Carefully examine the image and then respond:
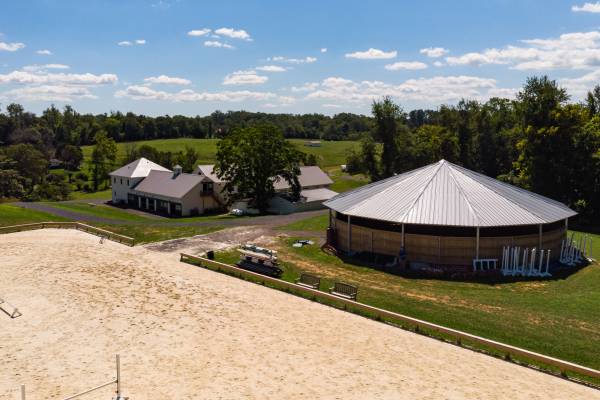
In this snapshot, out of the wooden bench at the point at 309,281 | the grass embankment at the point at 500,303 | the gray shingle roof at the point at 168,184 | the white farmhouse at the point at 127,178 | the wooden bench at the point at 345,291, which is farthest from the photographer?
the white farmhouse at the point at 127,178

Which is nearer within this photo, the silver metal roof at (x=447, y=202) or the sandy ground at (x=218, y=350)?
the sandy ground at (x=218, y=350)

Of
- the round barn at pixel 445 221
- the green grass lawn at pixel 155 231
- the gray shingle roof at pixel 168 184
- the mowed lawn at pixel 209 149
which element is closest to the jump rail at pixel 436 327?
the round barn at pixel 445 221

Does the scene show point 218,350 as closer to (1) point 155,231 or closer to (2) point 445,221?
(2) point 445,221

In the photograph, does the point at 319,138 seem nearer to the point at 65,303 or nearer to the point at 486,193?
the point at 486,193

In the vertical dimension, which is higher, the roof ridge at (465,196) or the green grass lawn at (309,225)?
the roof ridge at (465,196)

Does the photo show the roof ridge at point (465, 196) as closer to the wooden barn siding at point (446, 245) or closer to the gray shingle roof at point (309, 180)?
the wooden barn siding at point (446, 245)

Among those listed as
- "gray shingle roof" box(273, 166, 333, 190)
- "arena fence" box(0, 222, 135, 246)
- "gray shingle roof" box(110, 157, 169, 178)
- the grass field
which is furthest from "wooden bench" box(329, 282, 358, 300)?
the grass field

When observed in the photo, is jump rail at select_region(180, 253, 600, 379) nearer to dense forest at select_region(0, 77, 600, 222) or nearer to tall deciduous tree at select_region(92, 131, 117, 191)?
dense forest at select_region(0, 77, 600, 222)
